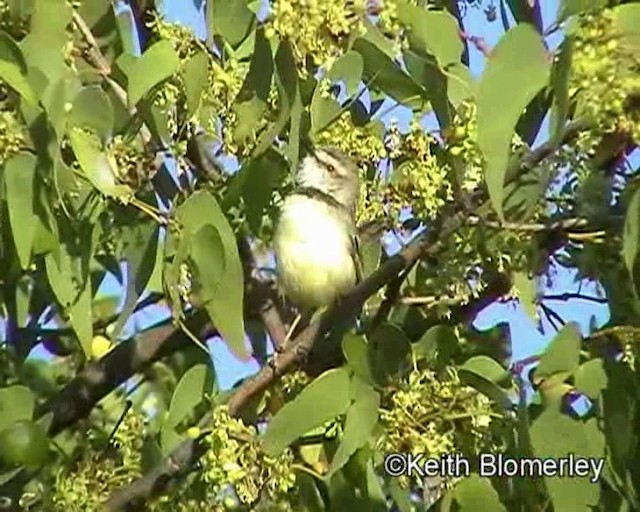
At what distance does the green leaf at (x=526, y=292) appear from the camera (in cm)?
249

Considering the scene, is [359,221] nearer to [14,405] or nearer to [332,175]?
[14,405]

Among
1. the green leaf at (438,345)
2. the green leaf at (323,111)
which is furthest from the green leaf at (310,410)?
the green leaf at (323,111)

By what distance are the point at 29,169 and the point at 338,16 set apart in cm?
47

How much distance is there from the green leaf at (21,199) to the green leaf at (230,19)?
38 cm

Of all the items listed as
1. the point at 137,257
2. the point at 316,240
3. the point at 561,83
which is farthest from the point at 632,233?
the point at 316,240

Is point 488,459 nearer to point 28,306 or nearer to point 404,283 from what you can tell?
point 404,283

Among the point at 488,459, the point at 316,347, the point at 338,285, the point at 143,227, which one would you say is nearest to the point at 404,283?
the point at 316,347

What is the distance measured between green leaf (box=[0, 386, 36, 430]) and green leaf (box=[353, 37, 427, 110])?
2.43 ft

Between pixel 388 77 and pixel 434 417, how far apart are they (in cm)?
52

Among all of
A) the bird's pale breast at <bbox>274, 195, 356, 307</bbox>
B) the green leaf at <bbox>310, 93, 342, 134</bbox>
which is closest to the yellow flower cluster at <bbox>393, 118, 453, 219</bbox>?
the green leaf at <bbox>310, 93, 342, 134</bbox>

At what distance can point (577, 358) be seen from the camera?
2.30 meters

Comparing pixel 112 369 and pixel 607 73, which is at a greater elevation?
pixel 607 73

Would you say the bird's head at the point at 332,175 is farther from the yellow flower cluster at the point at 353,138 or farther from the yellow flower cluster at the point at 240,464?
the yellow flower cluster at the point at 240,464

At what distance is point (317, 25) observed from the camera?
7.57 feet
